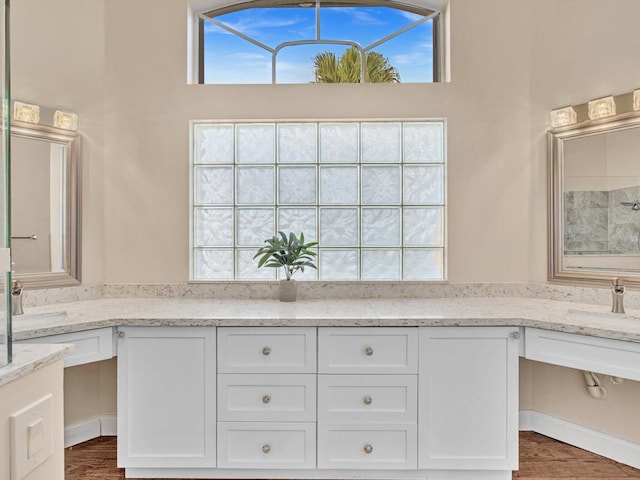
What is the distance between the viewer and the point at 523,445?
2.39 metres

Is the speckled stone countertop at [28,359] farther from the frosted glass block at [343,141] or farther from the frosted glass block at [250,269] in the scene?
the frosted glass block at [343,141]

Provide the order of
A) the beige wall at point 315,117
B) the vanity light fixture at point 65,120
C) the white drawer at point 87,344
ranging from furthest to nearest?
the beige wall at point 315,117 < the vanity light fixture at point 65,120 < the white drawer at point 87,344

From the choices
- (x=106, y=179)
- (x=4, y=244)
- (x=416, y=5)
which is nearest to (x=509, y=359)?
(x=4, y=244)

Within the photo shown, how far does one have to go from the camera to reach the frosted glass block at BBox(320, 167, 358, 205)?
2.70 m

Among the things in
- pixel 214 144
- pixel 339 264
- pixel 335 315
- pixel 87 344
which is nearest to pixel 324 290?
pixel 339 264

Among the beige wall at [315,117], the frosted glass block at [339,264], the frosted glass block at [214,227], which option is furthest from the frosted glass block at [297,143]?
the frosted glass block at [339,264]

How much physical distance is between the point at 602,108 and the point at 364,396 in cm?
201

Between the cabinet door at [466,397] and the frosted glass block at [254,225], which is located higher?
Result: the frosted glass block at [254,225]

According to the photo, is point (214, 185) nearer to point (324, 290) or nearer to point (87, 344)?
point (324, 290)

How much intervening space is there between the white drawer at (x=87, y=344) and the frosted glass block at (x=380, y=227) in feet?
5.10

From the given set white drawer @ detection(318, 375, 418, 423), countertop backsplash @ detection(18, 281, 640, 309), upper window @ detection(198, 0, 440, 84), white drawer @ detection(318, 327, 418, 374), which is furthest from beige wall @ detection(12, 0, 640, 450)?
white drawer @ detection(318, 375, 418, 423)

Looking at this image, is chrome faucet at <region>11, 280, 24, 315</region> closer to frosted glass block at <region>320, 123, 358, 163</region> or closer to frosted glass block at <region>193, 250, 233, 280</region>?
frosted glass block at <region>193, 250, 233, 280</region>

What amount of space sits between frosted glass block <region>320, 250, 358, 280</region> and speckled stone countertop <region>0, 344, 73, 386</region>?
176cm

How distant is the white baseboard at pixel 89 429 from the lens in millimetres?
2428
